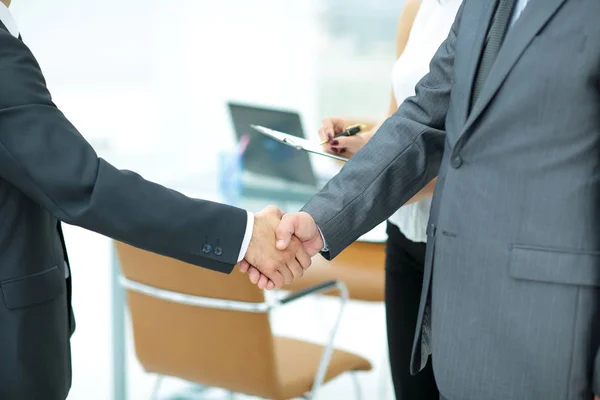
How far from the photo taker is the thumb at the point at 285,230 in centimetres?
193

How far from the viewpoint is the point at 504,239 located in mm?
1505

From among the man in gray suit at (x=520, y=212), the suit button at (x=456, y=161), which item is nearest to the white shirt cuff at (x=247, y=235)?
the man in gray suit at (x=520, y=212)

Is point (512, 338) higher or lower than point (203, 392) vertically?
higher

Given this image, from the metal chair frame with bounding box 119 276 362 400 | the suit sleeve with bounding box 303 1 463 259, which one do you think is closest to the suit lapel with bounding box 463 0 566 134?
the suit sleeve with bounding box 303 1 463 259

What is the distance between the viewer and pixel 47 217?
179cm

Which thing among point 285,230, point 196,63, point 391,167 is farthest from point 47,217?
point 196,63

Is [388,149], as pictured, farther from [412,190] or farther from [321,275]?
[321,275]

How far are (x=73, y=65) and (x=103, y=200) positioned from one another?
440 cm

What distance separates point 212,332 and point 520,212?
4.28 ft

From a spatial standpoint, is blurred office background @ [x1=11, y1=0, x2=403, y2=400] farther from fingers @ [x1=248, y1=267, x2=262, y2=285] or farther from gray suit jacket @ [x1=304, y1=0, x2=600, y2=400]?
gray suit jacket @ [x1=304, y1=0, x2=600, y2=400]

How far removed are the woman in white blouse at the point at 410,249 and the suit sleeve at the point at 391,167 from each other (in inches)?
15.0

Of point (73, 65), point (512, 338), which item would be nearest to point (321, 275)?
point (512, 338)

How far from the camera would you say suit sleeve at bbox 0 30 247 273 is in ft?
5.32

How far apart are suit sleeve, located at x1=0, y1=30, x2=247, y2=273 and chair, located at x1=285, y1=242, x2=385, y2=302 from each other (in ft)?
5.55
